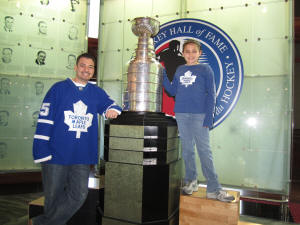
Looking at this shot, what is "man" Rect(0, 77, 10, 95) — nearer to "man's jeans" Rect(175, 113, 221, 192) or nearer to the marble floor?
the marble floor

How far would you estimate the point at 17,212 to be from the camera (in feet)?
8.98

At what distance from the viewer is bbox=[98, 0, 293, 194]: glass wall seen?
2.90m

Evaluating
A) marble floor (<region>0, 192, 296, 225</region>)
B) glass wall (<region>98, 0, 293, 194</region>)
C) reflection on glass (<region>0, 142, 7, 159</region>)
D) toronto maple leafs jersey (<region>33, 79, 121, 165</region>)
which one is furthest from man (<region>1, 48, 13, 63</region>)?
glass wall (<region>98, 0, 293, 194</region>)

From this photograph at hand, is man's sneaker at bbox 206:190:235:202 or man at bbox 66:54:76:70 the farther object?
man at bbox 66:54:76:70

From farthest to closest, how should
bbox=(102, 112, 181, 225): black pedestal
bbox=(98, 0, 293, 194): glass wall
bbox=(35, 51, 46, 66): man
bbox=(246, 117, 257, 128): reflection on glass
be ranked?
bbox=(35, 51, 46, 66): man, bbox=(246, 117, 257, 128): reflection on glass, bbox=(98, 0, 293, 194): glass wall, bbox=(102, 112, 181, 225): black pedestal

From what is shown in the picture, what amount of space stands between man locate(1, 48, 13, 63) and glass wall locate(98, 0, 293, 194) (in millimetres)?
2507

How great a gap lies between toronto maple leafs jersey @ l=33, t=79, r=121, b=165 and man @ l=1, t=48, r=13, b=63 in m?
2.11

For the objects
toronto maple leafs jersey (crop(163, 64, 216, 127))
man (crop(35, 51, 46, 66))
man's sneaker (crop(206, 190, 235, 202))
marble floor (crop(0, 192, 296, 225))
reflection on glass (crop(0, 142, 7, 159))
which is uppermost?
man (crop(35, 51, 46, 66))

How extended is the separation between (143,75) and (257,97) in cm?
159

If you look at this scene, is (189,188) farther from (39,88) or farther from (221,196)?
(39,88)

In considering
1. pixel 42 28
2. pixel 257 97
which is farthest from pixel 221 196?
pixel 42 28

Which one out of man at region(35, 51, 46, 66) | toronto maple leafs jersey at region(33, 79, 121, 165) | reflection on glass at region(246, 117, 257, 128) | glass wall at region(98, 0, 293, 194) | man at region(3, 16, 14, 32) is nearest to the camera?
toronto maple leafs jersey at region(33, 79, 121, 165)

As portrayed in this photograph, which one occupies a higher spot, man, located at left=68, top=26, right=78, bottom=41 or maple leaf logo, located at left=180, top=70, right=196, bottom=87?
man, located at left=68, top=26, right=78, bottom=41

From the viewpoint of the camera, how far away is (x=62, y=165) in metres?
1.93
